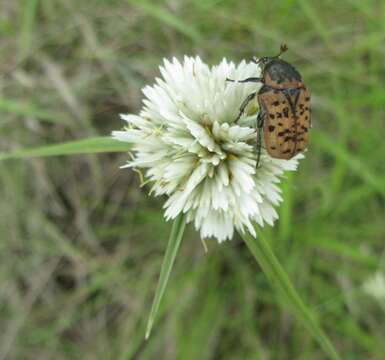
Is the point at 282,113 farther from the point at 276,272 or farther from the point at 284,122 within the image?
the point at 276,272

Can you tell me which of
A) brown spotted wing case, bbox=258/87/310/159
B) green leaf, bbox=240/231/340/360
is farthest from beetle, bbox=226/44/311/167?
green leaf, bbox=240/231/340/360

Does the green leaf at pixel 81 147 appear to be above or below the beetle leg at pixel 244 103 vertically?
above

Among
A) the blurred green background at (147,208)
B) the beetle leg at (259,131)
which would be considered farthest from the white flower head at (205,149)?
the blurred green background at (147,208)

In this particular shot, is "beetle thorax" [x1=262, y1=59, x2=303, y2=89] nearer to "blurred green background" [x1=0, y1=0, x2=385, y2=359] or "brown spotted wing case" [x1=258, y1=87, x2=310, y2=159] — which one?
"brown spotted wing case" [x1=258, y1=87, x2=310, y2=159]

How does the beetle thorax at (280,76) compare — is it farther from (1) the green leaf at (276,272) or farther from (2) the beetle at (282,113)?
(1) the green leaf at (276,272)

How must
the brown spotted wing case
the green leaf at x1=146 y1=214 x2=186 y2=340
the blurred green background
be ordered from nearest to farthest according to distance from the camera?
the green leaf at x1=146 y1=214 x2=186 y2=340
the brown spotted wing case
the blurred green background

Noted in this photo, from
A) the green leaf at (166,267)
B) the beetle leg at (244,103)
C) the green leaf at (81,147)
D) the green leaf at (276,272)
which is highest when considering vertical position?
the green leaf at (81,147)

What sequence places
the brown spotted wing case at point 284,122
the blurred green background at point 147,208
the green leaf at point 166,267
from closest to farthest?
the green leaf at point 166,267
the brown spotted wing case at point 284,122
the blurred green background at point 147,208

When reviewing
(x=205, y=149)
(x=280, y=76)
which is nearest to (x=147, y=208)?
(x=205, y=149)
